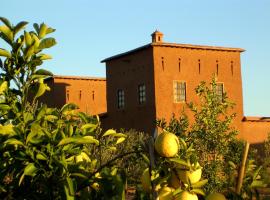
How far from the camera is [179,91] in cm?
3020

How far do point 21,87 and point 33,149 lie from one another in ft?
1.02

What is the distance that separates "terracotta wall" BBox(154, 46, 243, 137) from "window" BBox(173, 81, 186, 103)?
18cm

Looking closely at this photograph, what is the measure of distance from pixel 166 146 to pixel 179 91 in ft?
91.8

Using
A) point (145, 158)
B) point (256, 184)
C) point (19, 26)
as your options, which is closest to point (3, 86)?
point (19, 26)

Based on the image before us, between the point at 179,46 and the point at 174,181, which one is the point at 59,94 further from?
the point at 174,181

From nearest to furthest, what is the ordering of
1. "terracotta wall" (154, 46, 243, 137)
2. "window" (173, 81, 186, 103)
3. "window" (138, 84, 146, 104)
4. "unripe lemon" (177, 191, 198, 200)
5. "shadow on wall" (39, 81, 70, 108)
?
"unripe lemon" (177, 191, 198, 200) < "terracotta wall" (154, 46, 243, 137) < "window" (173, 81, 186, 103) < "window" (138, 84, 146, 104) < "shadow on wall" (39, 81, 70, 108)

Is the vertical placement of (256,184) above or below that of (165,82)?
below

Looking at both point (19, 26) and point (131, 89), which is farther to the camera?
point (131, 89)

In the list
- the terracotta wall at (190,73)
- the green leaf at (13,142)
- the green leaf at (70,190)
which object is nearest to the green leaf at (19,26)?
the green leaf at (13,142)

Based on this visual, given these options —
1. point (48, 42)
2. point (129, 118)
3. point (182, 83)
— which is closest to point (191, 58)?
point (182, 83)

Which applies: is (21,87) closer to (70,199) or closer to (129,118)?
(70,199)

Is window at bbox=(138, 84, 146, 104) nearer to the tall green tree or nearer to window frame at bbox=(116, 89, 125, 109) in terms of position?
window frame at bbox=(116, 89, 125, 109)

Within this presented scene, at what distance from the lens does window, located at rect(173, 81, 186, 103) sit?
98.7 ft

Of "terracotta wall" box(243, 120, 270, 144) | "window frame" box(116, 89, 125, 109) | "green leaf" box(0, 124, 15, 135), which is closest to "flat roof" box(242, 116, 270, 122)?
"terracotta wall" box(243, 120, 270, 144)
